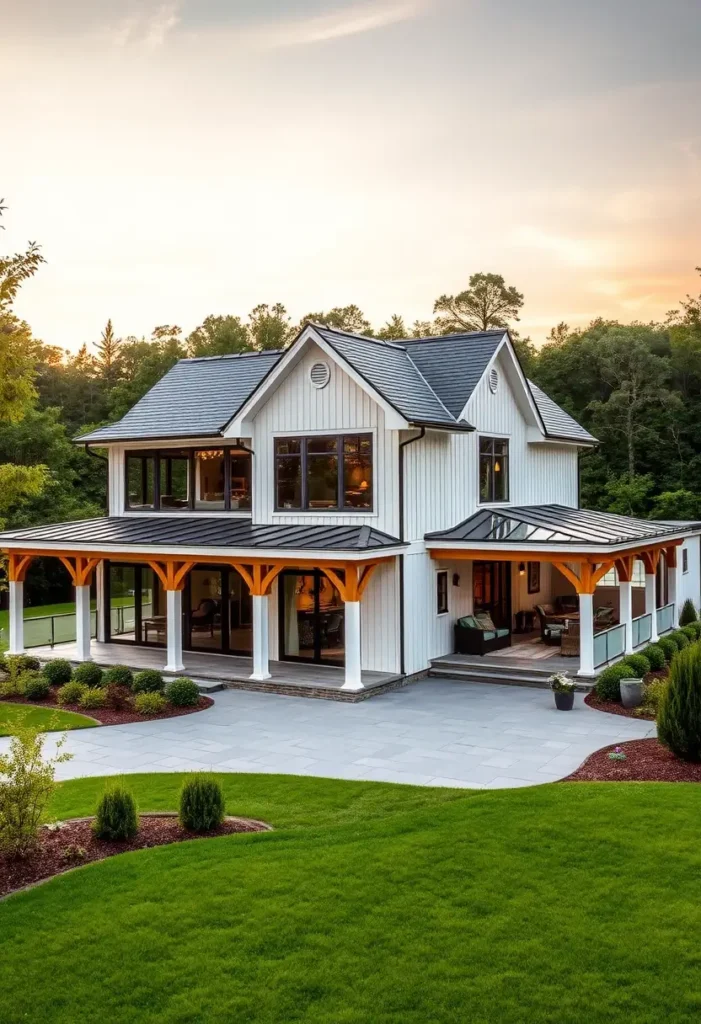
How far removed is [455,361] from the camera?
21.8 meters

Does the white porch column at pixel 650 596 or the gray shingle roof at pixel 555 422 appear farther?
the gray shingle roof at pixel 555 422

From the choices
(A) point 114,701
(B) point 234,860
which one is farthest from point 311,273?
(B) point 234,860

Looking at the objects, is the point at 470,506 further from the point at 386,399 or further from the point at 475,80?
the point at 475,80

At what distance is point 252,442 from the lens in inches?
822

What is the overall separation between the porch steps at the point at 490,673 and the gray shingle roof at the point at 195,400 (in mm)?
7639

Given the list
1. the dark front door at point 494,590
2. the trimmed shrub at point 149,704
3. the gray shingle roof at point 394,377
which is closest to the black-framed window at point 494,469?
the dark front door at point 494,590

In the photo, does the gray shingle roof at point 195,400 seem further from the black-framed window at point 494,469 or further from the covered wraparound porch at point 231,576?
the black-framed window at point 494,469

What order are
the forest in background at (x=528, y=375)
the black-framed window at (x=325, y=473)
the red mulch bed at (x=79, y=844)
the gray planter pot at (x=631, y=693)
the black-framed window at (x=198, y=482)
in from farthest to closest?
the forest in background at (x=528, y=375) → the black-framed window at (x=198, y=482) → the black-framed window at (x=325, y=473) → the gray planter pot at (x=631, y=693) → the red mulch bed at (x=79, y=844)

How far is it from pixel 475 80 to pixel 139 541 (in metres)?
11.8

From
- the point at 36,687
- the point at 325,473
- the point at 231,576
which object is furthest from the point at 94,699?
the point at 325,473

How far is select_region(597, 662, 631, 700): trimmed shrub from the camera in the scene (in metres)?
16.1

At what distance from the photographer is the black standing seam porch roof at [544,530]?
18.1 metres

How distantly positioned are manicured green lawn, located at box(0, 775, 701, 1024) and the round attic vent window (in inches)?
463

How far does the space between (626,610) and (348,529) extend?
259 inches
